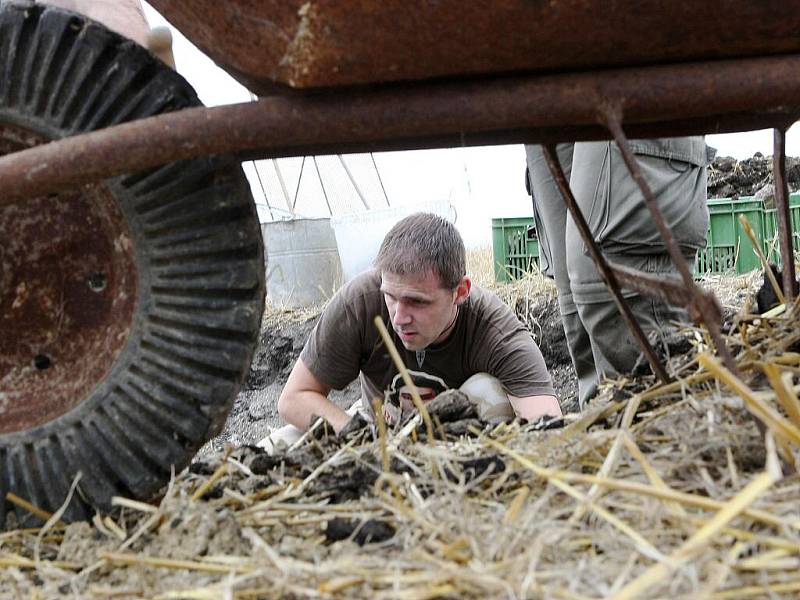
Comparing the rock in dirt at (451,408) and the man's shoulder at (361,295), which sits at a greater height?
the man's shoulder at (361,295)

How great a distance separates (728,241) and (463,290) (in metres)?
3.14

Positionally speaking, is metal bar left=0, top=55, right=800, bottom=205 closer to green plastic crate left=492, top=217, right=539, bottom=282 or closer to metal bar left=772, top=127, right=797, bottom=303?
metal bar left=772, top=127, right=797, bottom=303

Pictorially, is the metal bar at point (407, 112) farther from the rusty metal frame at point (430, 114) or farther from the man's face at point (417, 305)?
the man's face at point (417, 305)

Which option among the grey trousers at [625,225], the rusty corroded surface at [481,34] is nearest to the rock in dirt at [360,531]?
the rusty corroded surface at [481,34]

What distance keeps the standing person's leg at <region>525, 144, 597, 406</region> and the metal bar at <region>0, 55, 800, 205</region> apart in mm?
1469

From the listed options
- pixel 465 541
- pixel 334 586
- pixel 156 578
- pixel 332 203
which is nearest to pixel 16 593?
pixel 156 578

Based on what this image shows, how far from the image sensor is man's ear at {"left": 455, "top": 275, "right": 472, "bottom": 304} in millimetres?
2650

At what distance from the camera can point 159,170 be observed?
123cm

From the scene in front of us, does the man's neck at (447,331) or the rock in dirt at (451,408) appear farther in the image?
the man's neck at (447,331)

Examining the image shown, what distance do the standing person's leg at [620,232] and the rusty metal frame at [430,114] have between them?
119cm

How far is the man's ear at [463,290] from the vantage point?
2.65 m

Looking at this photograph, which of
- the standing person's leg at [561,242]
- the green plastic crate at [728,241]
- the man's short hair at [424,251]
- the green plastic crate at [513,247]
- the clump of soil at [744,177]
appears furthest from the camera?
the clump of soil at [744,177]

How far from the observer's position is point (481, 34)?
3.39 feet

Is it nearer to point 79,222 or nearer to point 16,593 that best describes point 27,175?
point 79,222
